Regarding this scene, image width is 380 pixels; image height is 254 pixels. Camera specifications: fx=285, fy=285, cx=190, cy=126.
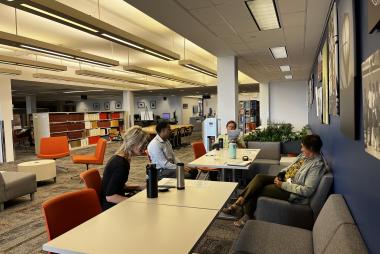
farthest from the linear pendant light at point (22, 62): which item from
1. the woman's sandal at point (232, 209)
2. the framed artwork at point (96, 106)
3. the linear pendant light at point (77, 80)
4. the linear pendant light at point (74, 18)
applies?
the framed artwork at point (96, 106)

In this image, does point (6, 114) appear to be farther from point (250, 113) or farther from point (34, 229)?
point (250, 113)

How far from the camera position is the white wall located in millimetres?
13680

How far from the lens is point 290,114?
549 inches

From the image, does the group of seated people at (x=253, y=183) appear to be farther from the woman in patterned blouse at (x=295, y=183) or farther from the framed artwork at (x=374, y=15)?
the framed artwork at (x=374, y=15)

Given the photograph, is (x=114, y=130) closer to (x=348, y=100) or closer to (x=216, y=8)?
(x=216, y=8)

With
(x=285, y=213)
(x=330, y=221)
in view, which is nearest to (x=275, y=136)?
(x=285, y=213)

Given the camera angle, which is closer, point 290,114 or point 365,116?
point 365,116

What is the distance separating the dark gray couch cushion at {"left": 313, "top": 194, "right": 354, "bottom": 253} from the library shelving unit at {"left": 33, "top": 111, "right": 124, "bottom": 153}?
34.6ft

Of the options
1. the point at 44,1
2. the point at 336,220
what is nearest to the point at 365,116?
the point at 336,220

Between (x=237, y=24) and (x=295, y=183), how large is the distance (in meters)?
2.43

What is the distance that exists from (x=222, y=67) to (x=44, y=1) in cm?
409

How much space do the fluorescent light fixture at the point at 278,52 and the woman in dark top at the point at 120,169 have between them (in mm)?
4330

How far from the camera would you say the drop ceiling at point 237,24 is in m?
3.45

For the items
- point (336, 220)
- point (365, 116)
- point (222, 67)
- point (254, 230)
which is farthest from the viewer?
point (222, 67)
